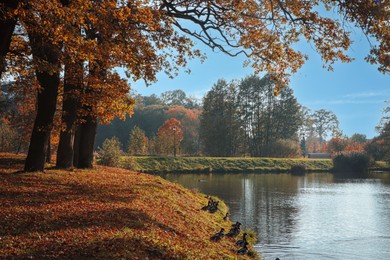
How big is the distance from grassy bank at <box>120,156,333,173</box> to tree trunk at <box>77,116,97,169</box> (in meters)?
29.5

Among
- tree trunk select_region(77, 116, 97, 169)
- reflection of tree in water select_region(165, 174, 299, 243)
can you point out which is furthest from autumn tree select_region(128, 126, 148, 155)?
tree trunk select_region(77, 116, 97, 169)

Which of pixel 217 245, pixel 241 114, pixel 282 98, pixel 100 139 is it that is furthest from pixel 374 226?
pixel 100 139

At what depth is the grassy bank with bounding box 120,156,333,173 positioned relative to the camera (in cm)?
5939

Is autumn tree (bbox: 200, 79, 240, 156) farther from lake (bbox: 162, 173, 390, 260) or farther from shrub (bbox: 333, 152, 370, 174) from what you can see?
lake (bbox: 162, 173, 390, 260)

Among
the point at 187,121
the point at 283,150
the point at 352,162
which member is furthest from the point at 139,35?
the point at 187,121

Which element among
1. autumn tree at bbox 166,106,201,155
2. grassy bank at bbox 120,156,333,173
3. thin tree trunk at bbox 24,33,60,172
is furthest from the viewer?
autumn tree at bbox 166,106,201,155

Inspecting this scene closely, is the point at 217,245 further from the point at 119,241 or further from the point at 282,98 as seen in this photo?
the point at 282,98

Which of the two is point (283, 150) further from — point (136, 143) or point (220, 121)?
point (136, 143)

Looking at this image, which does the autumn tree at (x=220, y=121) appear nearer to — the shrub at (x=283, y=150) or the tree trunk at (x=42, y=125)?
the shrub at (x=283, y=150)

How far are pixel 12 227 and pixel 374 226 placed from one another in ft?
61.3

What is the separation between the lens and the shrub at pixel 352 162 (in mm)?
72875

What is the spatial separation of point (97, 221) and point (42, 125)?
329 inches

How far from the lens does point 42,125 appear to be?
679 inches

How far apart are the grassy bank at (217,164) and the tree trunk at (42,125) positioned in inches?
1373
